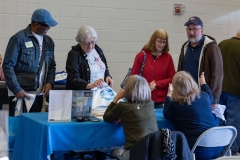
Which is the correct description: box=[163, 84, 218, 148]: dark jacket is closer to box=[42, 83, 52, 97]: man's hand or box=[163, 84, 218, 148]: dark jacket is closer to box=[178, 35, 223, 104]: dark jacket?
box=[178, 35, 223, 104]: dark jacket

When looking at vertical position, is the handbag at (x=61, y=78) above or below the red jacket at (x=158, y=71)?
below

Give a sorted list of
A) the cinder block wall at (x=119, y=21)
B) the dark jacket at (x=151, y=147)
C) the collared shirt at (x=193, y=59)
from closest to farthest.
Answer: the dark jacket at (x=151, y=147) → the collared shirt at (x=193, y=59) → the cinder block wall at (x=119, y=21)

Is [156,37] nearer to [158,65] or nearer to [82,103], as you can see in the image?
[158,65]

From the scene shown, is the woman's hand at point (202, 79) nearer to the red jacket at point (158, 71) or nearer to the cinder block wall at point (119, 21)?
the red jacket at point (158, 71)

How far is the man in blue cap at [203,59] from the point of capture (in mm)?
4195

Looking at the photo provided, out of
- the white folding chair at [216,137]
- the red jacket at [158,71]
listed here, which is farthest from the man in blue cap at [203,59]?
the white folding chair at [216,137]

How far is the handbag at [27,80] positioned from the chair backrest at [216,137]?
1.65 m

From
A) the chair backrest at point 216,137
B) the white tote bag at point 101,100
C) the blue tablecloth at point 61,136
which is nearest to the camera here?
the blue tablecloth at point 61,136

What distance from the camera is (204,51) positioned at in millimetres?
4297

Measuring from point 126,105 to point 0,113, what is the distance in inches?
71.3

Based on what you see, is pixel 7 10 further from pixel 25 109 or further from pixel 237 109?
pixel 237 109

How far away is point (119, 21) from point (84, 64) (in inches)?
74.4

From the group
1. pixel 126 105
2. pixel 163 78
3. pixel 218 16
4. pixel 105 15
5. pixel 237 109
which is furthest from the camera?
pixel 218 16

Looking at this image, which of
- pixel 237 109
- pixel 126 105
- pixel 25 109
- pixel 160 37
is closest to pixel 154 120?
pixel 126 105
